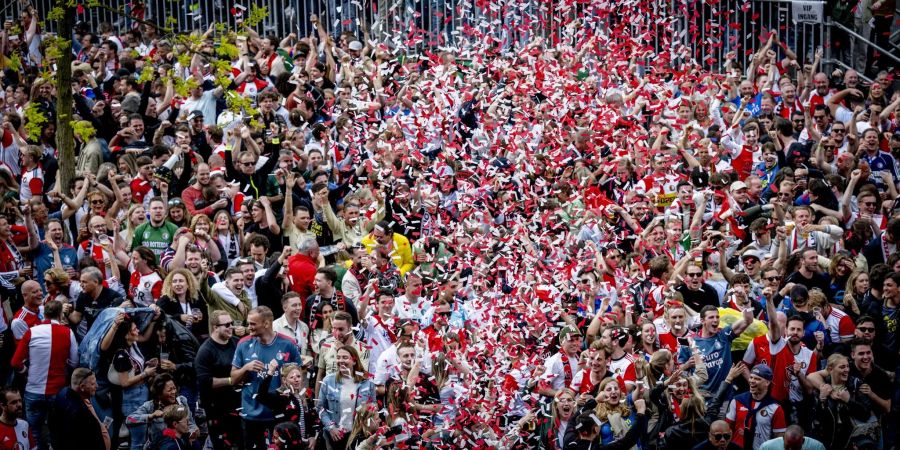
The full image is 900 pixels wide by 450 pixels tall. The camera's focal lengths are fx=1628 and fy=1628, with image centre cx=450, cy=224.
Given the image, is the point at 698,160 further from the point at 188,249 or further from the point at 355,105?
the point at 188,249

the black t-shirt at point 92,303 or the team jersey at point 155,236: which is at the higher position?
the team jersey at point 155,236

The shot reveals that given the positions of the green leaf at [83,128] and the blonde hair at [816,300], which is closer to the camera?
the blonde hair at [816,300]

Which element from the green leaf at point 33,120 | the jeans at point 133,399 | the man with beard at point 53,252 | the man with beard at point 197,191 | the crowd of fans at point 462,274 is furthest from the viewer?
the green leaf at point 33,120

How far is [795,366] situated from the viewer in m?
13.8

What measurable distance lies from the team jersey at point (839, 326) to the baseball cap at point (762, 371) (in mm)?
1038

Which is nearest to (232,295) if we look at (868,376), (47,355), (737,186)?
(47,355)

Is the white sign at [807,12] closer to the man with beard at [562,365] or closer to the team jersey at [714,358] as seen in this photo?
the team jersey at [714,358]

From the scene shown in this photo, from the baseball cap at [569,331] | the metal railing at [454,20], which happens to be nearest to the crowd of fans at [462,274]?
the baseball cap at [569,331]

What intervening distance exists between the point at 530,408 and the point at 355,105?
15.5ft

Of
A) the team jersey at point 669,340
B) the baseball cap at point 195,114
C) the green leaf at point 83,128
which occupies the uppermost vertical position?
the green leaf at point 83,128

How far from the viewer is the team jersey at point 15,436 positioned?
41.4 feet

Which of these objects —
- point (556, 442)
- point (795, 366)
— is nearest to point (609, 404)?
point (556, 442)

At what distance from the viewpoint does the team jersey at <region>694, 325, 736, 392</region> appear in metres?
13.8

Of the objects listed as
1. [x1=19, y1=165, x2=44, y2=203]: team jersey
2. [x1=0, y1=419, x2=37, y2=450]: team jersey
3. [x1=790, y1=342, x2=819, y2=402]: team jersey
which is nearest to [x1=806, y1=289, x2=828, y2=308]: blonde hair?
[x1=790, y1=342, x2=819, y2=402]: team jersey
